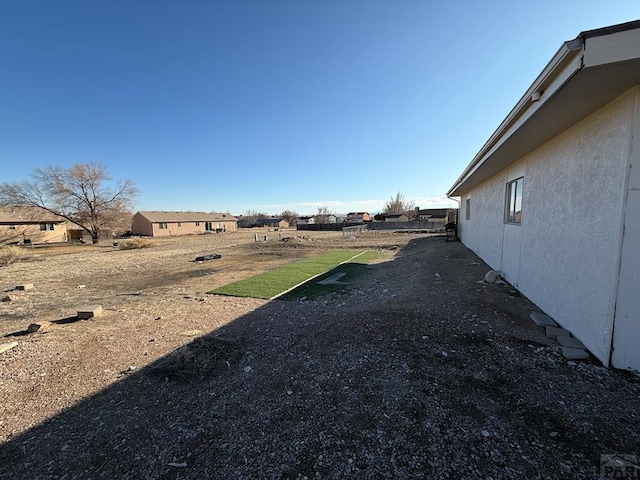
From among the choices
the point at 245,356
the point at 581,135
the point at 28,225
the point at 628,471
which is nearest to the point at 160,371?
the point at 245,356

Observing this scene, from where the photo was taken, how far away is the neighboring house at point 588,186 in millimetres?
2416

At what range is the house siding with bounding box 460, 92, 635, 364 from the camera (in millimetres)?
2793

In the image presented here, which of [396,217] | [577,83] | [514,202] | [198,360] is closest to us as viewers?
[577,83]

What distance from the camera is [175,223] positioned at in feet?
146

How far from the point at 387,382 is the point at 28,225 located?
140 ft

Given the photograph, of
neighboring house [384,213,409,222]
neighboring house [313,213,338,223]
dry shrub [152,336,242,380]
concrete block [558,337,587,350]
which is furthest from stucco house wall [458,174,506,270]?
neighboring house [313,213,338,223]

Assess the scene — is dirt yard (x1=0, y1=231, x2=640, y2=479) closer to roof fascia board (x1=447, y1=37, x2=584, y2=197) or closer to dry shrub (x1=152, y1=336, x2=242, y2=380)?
dry shrub (x1=152, y1=336, x2=242, y2=380)

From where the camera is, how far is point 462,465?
179 centimetres

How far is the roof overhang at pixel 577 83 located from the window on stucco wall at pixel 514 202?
6.19ft

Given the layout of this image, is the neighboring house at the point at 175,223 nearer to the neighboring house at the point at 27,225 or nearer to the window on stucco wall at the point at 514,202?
the neighboring house at the point at 27,225

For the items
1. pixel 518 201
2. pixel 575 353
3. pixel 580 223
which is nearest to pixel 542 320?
pixel 575 353

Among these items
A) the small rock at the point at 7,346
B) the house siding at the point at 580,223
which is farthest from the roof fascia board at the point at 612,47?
the small rock at the point at 7,346

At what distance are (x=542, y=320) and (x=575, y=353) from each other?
1.02 metres

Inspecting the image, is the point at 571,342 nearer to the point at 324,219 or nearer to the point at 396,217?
the point at 396,217
